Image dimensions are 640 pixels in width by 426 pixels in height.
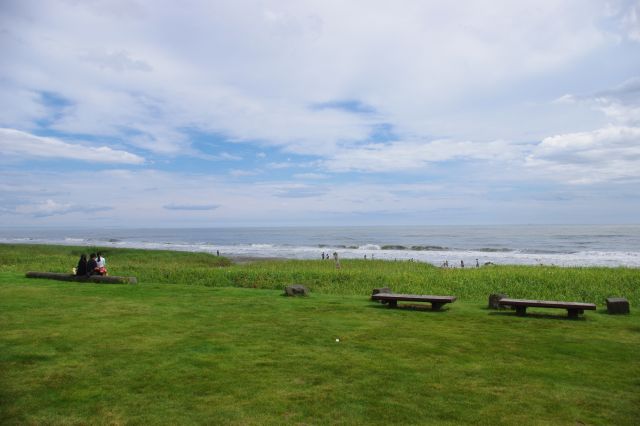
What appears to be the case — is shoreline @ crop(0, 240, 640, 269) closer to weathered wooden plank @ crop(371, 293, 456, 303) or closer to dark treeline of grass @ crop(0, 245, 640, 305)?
dark treeline of grass @ crop(0, 245, 640, 305)

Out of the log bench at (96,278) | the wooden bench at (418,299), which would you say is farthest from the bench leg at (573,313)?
the log bench at (96,278)

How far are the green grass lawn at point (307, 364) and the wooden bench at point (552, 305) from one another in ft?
0.91

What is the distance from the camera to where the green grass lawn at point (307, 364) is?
19.8 ft

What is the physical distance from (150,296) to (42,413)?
32.1ft

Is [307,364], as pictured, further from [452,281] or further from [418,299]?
[452,281]

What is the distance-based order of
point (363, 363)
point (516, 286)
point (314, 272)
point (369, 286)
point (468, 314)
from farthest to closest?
point (314, 272)
point (369, 286)
point (516, 286)
point (468, 314)
point (363, 363)

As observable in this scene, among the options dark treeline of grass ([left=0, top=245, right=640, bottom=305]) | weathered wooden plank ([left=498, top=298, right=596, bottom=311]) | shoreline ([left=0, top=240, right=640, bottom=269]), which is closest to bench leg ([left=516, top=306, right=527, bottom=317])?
weathered wooden plank ([left=498, top=298, right=596, bottom=311])

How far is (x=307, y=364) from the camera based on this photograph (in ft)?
26.1

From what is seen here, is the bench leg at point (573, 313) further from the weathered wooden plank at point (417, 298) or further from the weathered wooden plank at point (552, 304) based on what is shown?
the weathered wooden plank at point (417, 298)

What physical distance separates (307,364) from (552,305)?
25.1 ft

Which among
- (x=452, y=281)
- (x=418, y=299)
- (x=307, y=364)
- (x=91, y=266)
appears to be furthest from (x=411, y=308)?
(x=91, y=266)

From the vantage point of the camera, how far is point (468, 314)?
12.8m

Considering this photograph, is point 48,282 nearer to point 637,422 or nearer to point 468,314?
point 468,314

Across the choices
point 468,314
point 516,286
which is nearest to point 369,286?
point 516,286
